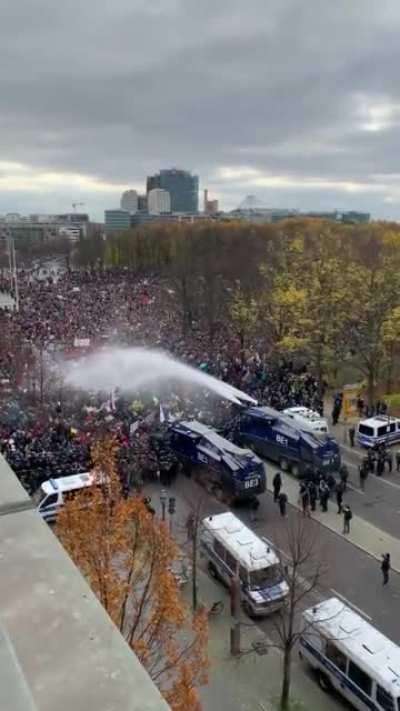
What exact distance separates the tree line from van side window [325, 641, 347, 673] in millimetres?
21574

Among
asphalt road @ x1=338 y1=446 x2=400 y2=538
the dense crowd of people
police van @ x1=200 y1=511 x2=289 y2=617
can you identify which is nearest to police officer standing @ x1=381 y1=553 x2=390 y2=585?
police van @ x1=200 y1=511 x2=289 y2=617

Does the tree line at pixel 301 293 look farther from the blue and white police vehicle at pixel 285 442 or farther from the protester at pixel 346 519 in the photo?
the protester at pixel 346 519

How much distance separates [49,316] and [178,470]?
29.3 meters

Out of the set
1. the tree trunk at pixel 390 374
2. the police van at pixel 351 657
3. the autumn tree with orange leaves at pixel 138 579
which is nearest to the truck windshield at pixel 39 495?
the autumn tree with orange leaves at pixel 138 579

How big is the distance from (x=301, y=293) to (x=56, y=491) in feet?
83.6

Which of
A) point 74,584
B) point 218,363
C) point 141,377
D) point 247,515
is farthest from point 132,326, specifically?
point 74,584

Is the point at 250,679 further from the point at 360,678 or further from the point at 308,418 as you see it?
the point at 308,418

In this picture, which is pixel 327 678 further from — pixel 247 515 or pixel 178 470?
pixel 178 470

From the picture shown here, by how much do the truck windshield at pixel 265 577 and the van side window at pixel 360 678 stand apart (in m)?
3.38

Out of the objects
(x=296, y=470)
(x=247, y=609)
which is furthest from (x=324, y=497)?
(x=247, y=609)

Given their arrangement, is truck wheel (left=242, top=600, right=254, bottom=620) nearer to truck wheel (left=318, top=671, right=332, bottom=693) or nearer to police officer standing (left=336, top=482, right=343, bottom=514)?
truck wheel (left=318, top=671, right=332, bottom=693)

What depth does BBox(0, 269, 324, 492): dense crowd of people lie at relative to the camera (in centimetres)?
2281

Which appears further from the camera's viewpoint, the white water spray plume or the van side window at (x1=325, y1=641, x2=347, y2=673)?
the white water spray plume

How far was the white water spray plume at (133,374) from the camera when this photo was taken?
30.6 meters
